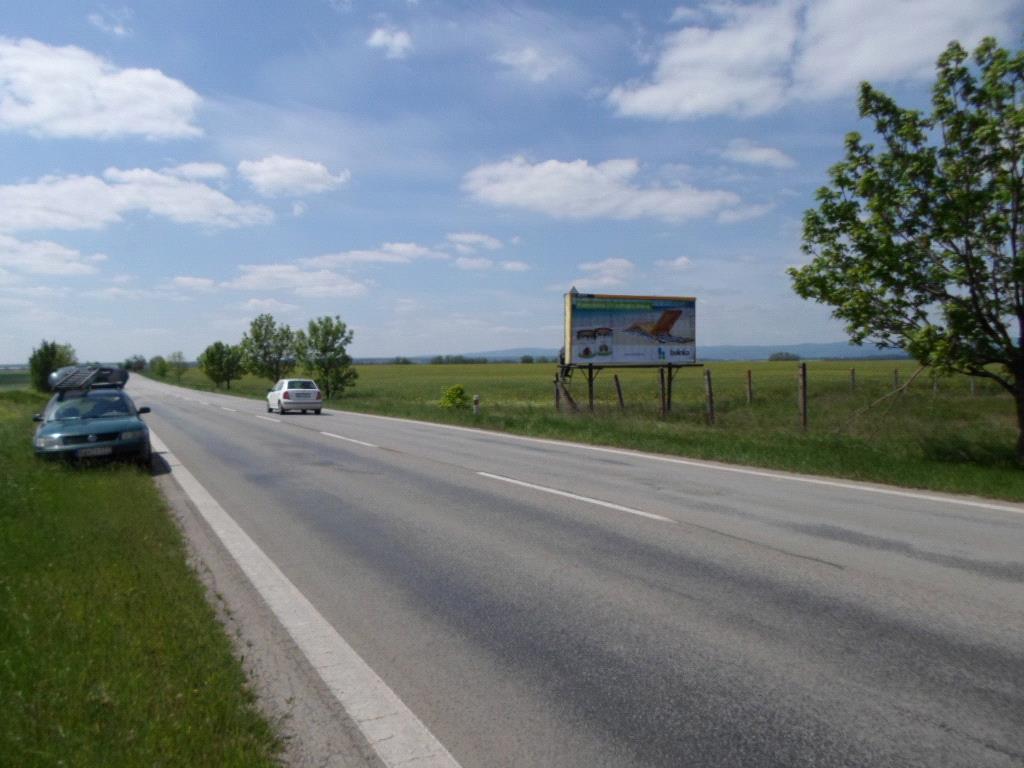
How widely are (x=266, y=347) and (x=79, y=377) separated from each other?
55.8m

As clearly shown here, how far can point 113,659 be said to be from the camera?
447cm

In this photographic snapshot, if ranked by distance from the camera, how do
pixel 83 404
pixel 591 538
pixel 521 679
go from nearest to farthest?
pixel 521 679, pixel 591 538, pixel 83 404

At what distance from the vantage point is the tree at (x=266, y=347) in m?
72.8

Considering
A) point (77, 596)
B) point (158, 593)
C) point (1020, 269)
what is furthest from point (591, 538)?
point (1020, 269)

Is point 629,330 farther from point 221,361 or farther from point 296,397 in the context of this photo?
point 221,361

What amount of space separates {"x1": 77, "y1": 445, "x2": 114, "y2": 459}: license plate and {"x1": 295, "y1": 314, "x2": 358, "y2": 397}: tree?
4514 centimetres

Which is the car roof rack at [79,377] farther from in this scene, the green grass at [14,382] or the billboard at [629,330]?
the green grass at [14,382]

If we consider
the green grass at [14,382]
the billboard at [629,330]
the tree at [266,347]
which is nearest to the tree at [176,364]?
the green grass at [14,382]

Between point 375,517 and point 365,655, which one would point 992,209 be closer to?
point 375,517

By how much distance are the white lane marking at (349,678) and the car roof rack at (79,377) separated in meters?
10.9

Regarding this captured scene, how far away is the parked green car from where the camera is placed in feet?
41.8

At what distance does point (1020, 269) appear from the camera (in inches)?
495

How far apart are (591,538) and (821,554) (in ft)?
7.22

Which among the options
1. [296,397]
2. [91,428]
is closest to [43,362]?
[296,397]
